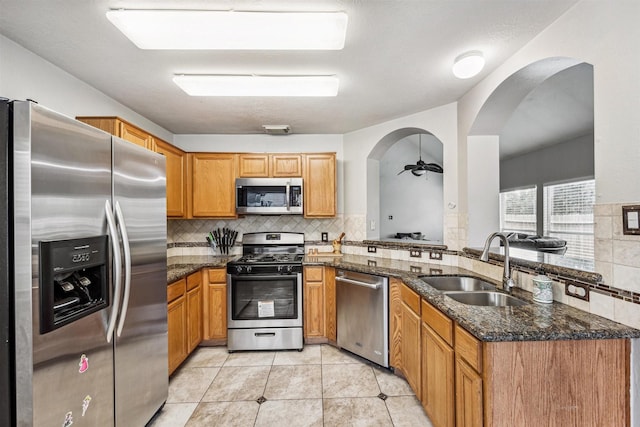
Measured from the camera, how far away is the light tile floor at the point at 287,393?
1.88 metres

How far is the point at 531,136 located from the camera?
4527 millimetres

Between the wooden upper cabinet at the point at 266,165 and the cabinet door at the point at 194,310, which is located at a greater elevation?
the wooden upper cabinet at the point at 266,165

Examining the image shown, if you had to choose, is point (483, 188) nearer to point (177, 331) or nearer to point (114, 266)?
point (114, 266)

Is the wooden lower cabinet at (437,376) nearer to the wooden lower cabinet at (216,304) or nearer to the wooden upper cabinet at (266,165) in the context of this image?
the wooden lower cabinet at (216,304)

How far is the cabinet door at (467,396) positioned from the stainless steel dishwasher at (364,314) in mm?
960

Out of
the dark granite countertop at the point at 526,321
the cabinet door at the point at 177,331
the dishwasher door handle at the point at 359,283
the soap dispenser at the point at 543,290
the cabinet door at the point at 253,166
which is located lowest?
the cabinet door at the point at 177,331

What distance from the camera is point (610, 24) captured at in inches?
50.3

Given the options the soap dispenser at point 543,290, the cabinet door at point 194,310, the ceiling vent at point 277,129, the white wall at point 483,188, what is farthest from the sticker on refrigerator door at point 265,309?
the soap dispenser at point 543,290

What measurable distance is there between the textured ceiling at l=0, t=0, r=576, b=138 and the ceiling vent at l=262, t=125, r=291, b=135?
0.28 metres

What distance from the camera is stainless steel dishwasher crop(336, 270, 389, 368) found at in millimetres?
2387

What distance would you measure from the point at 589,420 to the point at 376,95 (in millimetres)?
2403

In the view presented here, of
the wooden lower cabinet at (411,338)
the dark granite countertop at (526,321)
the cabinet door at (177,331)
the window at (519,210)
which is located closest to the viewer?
the dark granite countertop at (526,321)

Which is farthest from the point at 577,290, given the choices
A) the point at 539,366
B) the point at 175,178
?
the point at 175,178

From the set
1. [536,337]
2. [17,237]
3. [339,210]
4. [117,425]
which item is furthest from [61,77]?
[536,337]
